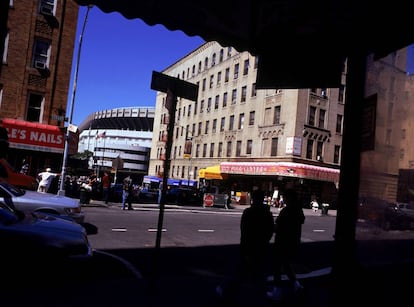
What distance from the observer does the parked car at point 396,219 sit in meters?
3.05

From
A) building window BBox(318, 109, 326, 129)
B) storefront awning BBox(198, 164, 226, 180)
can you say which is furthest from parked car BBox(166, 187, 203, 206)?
building window BBox(318, 109, 326, 129)

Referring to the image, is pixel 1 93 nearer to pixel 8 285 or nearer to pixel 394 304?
pixel 8 285

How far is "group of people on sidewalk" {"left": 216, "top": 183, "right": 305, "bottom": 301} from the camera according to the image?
5.17 m

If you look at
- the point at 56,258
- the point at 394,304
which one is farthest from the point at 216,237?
the point at 394,304

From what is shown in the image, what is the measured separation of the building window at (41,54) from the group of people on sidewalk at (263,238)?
20842 mm

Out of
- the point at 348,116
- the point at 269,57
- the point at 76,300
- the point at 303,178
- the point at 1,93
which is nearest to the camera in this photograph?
the point at 348,116

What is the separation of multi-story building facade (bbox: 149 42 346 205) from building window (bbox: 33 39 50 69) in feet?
43.7

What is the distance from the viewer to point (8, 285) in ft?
18.6

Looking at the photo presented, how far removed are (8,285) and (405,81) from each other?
18.1 ft

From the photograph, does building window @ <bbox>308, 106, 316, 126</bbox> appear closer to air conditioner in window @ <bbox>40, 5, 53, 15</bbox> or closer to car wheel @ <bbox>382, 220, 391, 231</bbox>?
air conditioner in window @ <bbox>40, 5, 53, 15</bbox>

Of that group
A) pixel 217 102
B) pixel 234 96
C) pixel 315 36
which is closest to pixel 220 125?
pixel 217 102

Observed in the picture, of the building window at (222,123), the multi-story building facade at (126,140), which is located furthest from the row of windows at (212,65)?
the multi-story building facade at (126,140)

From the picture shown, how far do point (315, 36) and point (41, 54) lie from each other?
22.6m

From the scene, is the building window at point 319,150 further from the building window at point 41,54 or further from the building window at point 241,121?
the building window at point 41,54
